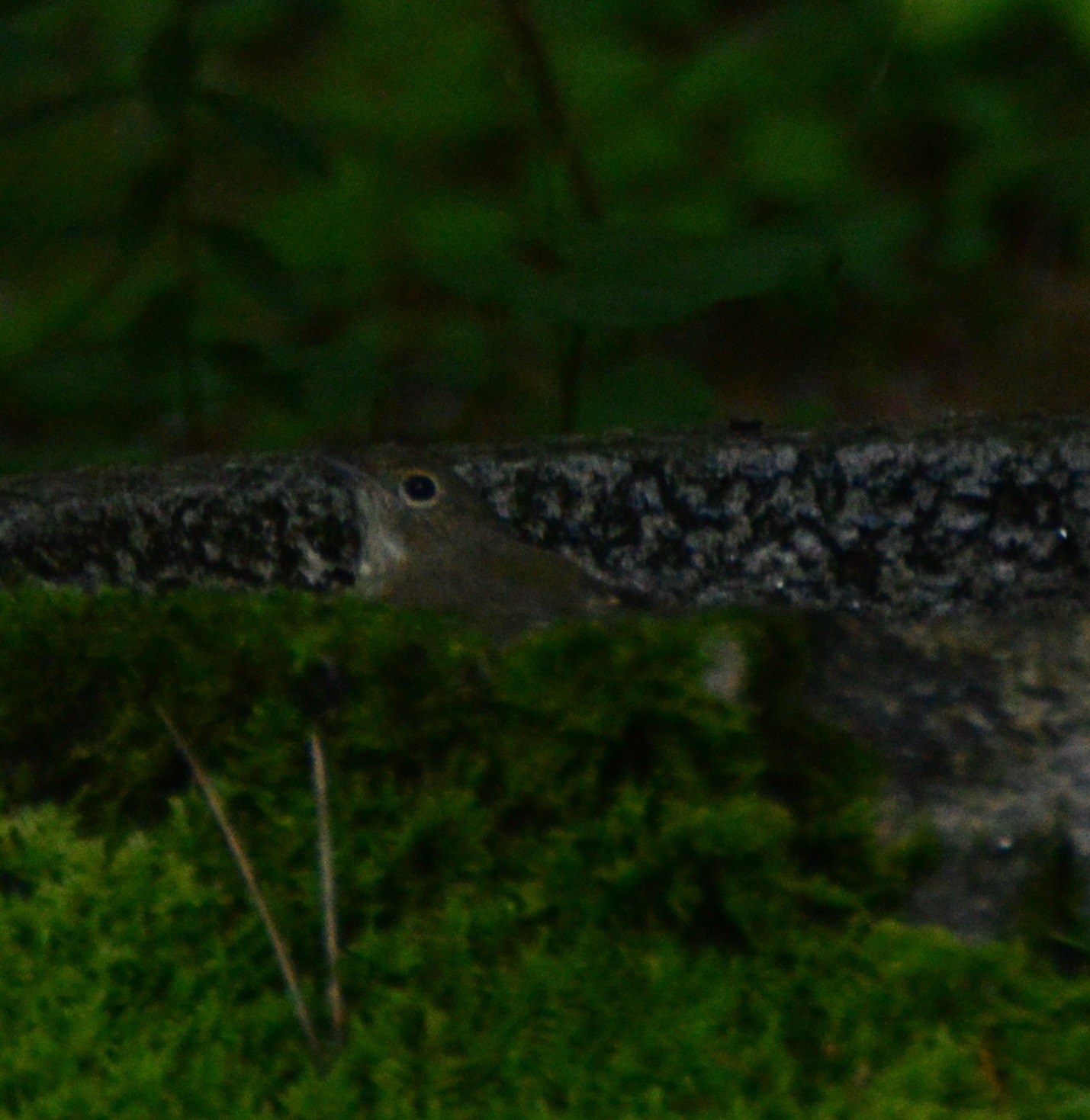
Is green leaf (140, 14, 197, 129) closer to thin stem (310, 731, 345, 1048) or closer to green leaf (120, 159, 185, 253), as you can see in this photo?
green leaf (120, 159, 185, 253)

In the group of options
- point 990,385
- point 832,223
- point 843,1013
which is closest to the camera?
point 843,1013

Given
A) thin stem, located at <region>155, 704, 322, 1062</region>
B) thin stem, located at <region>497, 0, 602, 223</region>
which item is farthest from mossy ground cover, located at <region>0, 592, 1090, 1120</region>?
thin stem, located at <region>497, 0, 602, 223</region>

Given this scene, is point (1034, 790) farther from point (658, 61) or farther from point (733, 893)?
point (658, 61)

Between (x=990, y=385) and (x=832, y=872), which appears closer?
(x=832, y=872)

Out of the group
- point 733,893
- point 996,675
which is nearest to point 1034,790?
point 996,675

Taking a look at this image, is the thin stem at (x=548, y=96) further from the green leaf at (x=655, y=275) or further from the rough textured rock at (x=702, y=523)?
the rough textured rock at (x=702, y=523)

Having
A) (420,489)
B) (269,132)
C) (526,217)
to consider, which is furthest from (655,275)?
(526,217)
